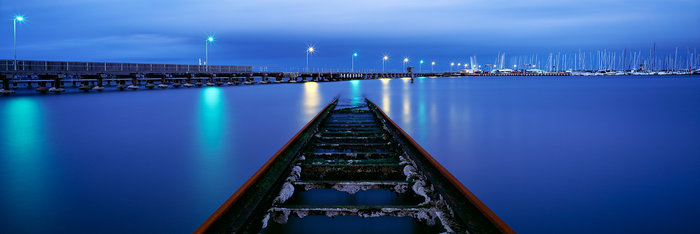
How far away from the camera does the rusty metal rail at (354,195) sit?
11.5 ft

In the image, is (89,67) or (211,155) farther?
(89,67)

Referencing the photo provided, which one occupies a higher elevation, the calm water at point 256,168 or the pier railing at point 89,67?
the pier railing at point 89,67

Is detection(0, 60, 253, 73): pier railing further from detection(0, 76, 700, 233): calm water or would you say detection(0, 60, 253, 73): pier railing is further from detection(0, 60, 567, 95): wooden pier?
detection(0, 76, 700, 233): calm water

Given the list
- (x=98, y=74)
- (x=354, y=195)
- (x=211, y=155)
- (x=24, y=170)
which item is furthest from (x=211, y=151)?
(x=98, y=74)

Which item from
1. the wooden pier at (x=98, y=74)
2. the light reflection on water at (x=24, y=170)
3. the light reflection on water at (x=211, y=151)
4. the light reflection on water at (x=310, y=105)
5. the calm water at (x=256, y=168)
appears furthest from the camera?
the wooden pier at (x=98, y=74)

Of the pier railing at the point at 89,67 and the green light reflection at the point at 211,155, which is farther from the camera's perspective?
the pier railing at the point at 89,67

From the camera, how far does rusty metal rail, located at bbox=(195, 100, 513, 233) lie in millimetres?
3508

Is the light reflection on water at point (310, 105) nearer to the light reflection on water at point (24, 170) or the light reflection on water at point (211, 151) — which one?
the light reflection on water at point (211, 151)

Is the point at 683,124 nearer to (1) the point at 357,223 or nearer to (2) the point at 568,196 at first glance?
(2) the point at 568,196

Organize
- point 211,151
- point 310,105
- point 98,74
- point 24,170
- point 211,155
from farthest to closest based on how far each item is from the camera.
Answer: point 98,74
point 310,105
point 211,151
point 211,155
point 24,170

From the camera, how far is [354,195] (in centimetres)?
516

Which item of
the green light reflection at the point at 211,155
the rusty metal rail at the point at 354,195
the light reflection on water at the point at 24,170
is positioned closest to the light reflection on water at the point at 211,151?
the green light reflection at the point at 211,155

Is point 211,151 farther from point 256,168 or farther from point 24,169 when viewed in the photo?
point 24,169

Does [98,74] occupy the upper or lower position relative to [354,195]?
upper
